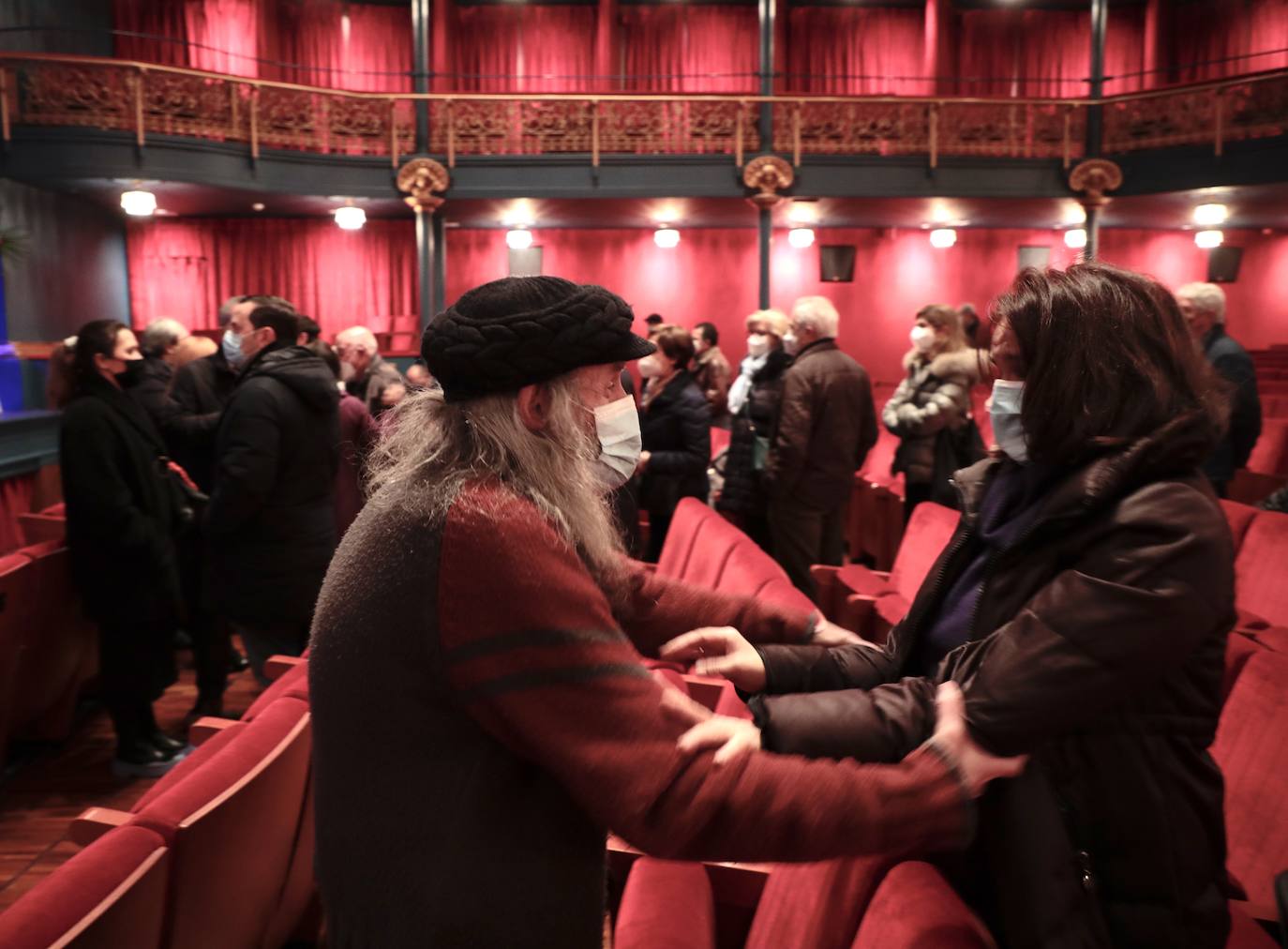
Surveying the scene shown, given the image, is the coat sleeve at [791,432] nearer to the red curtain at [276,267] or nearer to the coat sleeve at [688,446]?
the coat sleeve at [688,446]

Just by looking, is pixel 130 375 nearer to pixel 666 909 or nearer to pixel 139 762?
pixel 139 762

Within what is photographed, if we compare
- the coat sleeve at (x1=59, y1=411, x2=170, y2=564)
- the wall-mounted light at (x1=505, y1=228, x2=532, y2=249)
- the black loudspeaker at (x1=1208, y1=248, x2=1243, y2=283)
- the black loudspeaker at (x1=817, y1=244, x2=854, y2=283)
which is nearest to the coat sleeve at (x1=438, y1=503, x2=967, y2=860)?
the coat sleeve at (x1=59, y1=411, x2=170, y2=564)

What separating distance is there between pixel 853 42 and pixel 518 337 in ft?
49.0

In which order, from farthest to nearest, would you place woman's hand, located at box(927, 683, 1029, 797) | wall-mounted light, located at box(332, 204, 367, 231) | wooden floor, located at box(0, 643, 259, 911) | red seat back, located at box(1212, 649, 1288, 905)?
wall-mounted light, located at box(332, 204, 367, 231)
wooden floor, located at box(0, 643, 259, 911)
red seat back, located at box(1212, 649, 1288, 905)
woman's hand, located at box(927, 683, 1029, 797)

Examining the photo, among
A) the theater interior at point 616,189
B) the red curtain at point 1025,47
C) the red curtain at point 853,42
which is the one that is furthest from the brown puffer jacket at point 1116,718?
the red curtain at point 1025,47

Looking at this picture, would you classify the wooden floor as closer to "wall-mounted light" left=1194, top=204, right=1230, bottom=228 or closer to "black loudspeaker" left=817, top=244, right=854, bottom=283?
"black loudspeaker" left=817, top=244, right=854, bottom=283

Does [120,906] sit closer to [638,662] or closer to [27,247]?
[638,662]

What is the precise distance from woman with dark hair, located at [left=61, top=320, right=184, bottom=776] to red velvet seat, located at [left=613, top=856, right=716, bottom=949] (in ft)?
7.60

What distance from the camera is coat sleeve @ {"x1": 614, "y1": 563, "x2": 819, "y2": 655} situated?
1.49 m

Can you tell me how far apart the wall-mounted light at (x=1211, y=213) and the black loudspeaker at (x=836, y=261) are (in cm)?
396

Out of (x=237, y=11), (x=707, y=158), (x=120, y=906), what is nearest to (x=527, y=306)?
(x=120, y=906)

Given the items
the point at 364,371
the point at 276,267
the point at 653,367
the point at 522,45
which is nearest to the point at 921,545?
the point at 653,367

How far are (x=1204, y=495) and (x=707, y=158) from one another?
10.7m

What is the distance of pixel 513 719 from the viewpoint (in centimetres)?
93
